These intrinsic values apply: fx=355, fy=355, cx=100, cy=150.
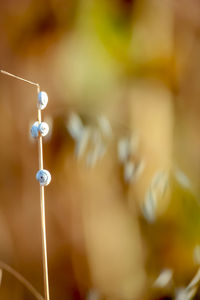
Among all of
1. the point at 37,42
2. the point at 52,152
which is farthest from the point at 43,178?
the point at 37,42

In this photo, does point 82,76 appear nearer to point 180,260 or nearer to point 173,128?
point 173,128

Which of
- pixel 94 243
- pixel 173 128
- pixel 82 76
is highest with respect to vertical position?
pixel 82 76

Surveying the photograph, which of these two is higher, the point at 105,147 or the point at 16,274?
the point at 105,147

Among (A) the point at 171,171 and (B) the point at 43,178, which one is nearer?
(B) the point at 43,178

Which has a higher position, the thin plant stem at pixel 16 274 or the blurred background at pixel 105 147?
the blurred background at pixel 105 147

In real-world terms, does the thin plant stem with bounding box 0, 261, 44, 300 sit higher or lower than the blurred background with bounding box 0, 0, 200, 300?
lower

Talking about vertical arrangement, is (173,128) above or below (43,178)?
above
